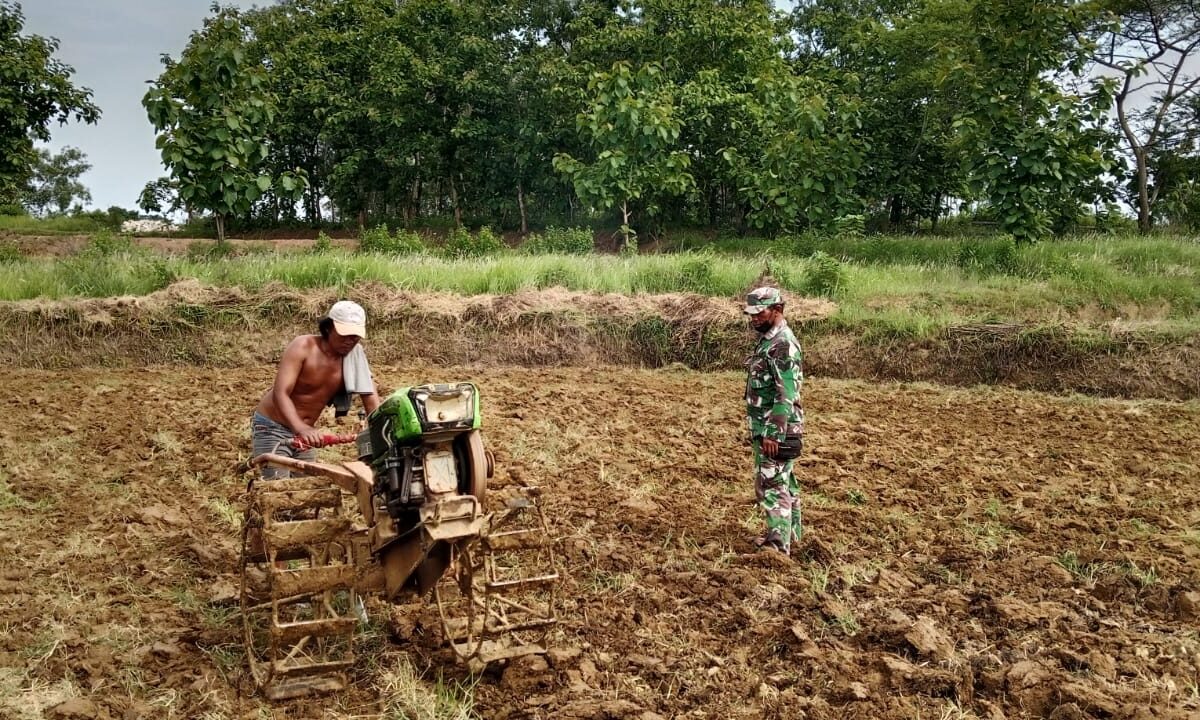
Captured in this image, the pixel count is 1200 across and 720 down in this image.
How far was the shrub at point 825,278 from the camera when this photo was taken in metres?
13.4

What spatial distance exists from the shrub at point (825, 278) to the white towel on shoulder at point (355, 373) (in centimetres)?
947

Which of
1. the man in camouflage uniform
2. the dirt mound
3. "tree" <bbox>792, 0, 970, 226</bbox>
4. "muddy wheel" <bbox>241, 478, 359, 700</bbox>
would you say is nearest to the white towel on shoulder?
"muddy wheel" <bbox>241, 478, 359, 700</bbox>

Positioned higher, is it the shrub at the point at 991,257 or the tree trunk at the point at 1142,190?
the tree trunk at the point at 1142,190

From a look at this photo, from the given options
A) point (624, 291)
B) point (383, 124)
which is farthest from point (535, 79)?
point (624, 291)

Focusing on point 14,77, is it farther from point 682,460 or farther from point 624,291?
point 682,460

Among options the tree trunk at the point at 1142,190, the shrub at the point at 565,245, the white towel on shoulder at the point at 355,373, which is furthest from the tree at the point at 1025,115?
the white towel on shoulder at the point at 355,373

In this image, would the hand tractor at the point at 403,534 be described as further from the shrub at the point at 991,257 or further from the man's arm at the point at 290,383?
the shrub at the point at 991,257

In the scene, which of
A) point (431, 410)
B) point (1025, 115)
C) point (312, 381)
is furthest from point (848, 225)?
point (431, 410)

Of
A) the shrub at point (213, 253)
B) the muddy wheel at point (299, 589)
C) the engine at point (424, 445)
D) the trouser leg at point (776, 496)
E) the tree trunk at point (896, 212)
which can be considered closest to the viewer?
the muddy wheel at point (299, 589)

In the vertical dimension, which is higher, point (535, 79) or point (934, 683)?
point (535, 79)

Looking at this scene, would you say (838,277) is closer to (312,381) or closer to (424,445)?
(312,381)

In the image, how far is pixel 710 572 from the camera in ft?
17.3

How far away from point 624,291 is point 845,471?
266 inches

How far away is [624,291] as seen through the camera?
1379 centimetres
